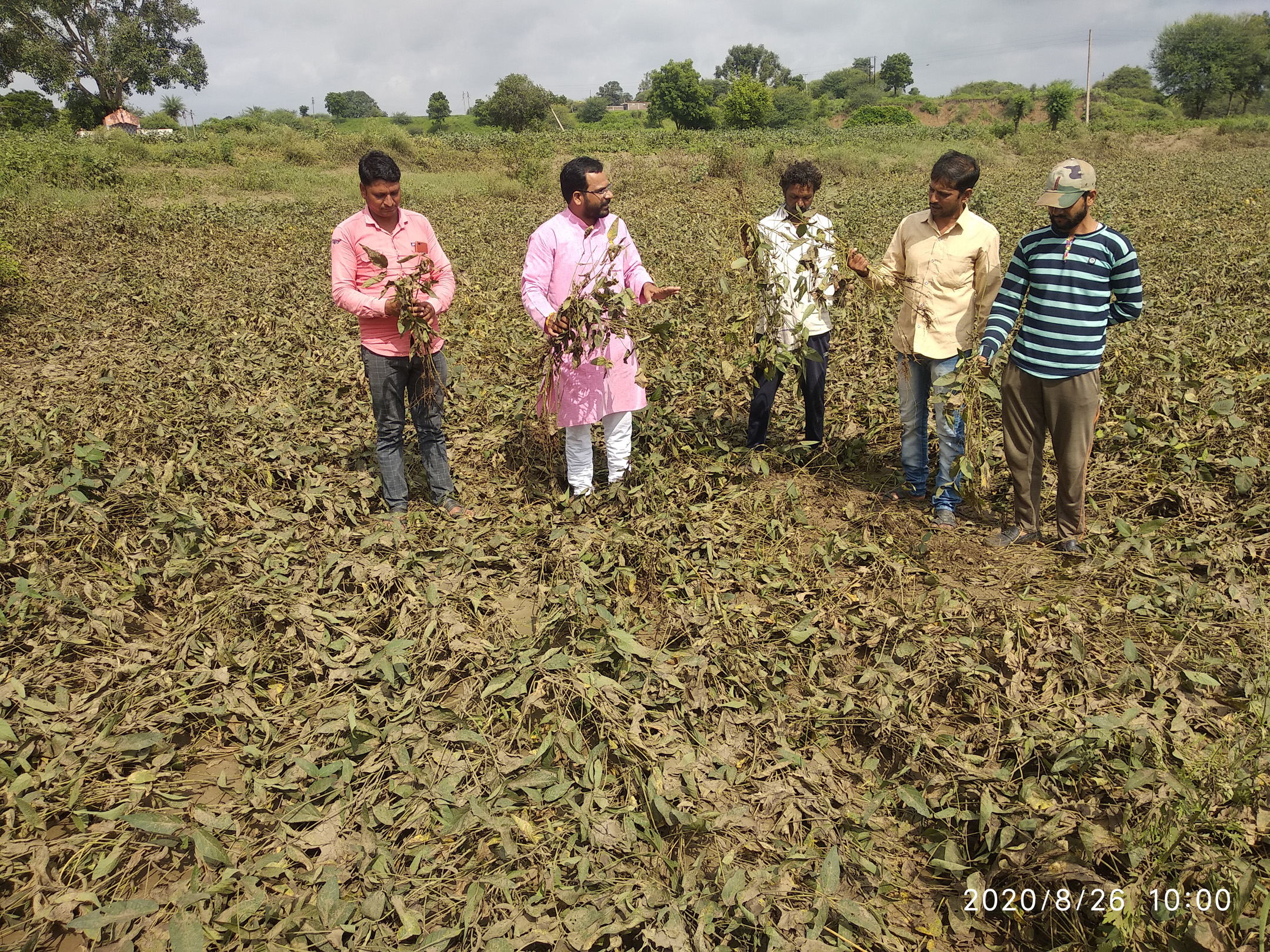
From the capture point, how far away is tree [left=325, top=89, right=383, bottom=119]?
104m

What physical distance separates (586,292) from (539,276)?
25cm

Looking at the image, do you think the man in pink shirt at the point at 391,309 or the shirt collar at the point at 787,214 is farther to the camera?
the shirt collar at the point at 787,214

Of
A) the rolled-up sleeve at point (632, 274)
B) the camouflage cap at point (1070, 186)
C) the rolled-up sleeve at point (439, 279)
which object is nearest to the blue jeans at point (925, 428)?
the camouflage cap at point (1070, 186)

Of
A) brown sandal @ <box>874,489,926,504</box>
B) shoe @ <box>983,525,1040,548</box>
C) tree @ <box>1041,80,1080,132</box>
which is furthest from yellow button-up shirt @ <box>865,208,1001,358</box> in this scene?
tree @ <box>1041,80,1080,132</box>

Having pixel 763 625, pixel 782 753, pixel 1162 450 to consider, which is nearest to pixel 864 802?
pixel 782 753

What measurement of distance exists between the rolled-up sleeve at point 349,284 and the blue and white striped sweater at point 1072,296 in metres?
3.07

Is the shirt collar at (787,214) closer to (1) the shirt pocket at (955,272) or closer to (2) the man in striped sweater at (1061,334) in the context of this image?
(1) the shirt pocket at (955,272)

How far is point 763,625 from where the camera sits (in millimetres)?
3270

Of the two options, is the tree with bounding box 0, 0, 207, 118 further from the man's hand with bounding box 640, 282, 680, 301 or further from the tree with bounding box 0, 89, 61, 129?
the man's hand with bounding box 640, 282, 680, 301

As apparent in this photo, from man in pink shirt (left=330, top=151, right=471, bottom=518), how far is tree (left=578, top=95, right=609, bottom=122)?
7767 centimetres

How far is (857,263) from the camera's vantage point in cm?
382

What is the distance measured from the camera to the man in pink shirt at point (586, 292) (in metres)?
3.70

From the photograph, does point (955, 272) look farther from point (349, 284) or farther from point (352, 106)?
point (352, 106)
